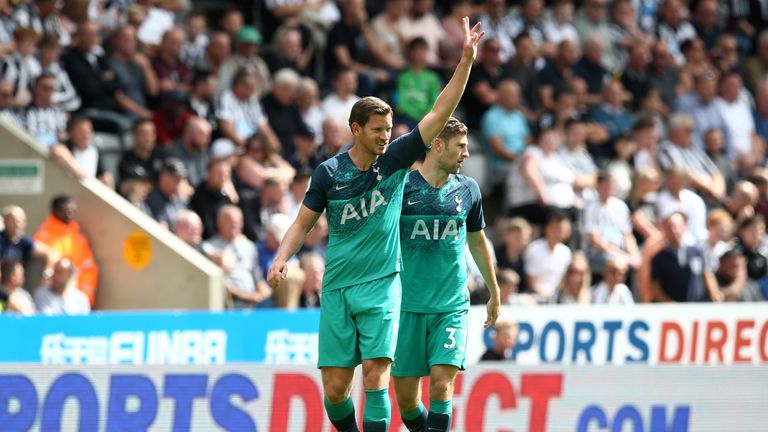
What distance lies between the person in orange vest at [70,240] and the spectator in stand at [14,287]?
3.50 ft

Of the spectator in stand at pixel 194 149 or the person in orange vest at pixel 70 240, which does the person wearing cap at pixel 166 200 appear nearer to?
the spectator in stand at pixel 194 149

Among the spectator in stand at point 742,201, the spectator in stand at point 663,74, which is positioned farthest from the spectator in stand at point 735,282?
the spectator in stand at point 663,74

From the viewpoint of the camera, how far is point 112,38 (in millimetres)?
16969

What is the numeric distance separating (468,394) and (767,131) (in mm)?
11986

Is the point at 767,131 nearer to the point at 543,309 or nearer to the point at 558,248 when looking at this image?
the point at 558,248

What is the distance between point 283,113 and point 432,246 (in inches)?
329

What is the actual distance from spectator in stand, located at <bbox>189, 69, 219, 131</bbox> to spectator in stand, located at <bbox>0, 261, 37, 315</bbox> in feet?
11.6

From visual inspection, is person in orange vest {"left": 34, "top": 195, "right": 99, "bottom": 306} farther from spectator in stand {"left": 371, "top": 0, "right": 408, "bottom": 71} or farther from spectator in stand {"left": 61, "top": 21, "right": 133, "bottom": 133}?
spectator in stand {"left": 371, "top": 0, "right": 408, "bottom": 71}

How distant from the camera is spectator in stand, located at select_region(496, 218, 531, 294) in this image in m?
16.6

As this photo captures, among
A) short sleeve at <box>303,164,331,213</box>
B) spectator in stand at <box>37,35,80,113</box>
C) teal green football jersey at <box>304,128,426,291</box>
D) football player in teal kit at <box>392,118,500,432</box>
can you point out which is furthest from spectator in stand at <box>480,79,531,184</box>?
short sleeve at <box>303,164,331,213</box>

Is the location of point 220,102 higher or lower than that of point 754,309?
higher

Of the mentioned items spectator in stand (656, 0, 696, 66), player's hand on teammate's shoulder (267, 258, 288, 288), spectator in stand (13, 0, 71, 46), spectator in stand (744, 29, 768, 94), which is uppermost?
spectator in stand (656, 0, 696, 66)

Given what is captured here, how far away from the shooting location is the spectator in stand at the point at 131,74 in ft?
54.7

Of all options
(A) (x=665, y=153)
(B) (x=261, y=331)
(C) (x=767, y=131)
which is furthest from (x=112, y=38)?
(C) (x=767, y=131)
